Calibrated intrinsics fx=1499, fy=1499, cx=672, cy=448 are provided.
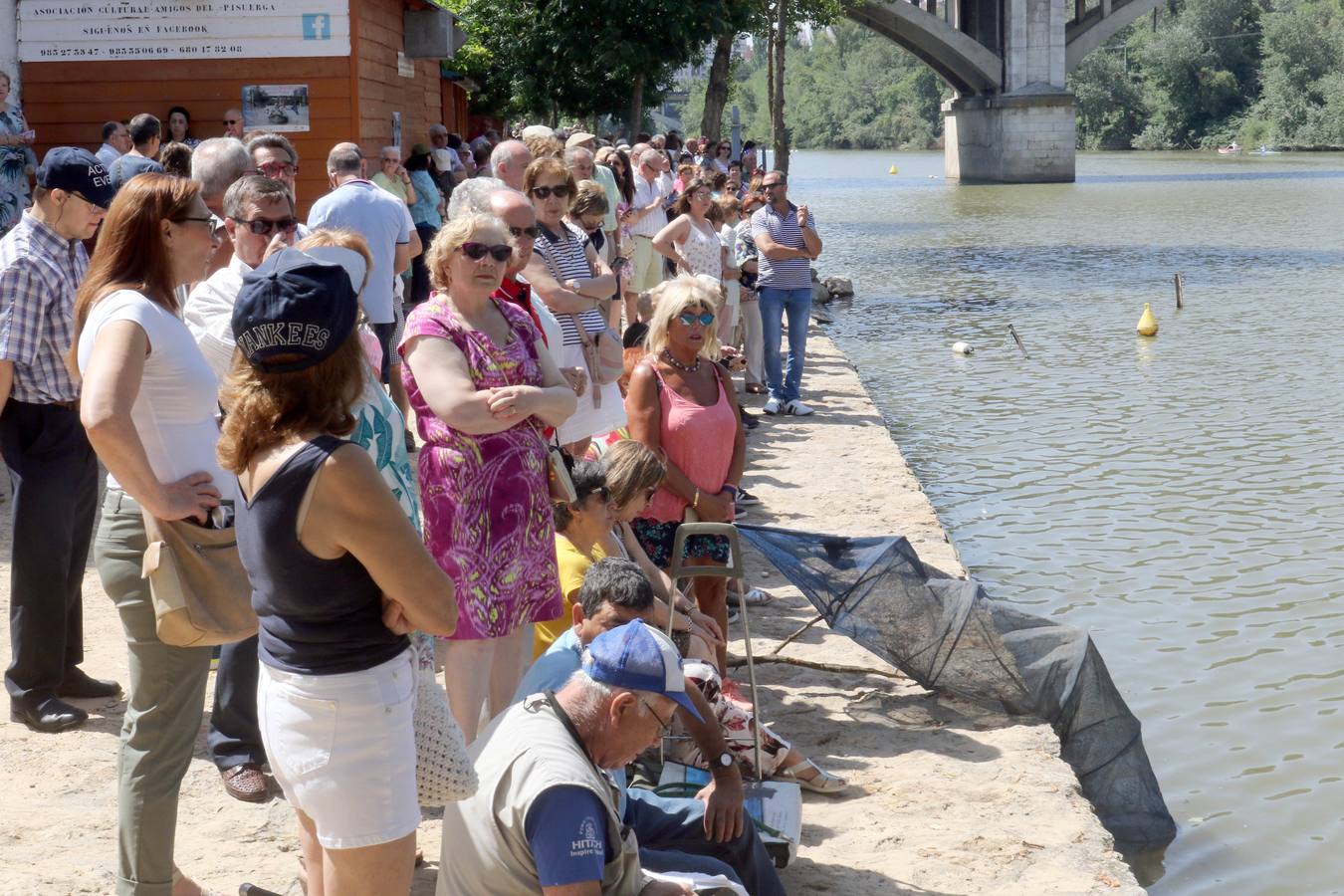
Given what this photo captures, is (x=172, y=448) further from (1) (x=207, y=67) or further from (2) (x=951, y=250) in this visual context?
(2) (x=951, y=250)

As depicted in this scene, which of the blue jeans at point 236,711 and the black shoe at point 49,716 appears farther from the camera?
the black shoe at point 49,716

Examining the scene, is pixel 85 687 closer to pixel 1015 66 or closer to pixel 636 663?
pixel 636 663

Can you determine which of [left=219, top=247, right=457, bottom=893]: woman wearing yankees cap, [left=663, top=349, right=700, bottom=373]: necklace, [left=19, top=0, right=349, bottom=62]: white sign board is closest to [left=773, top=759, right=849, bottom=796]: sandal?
[left=663, top=349, right=700, bottom=373]: necklace

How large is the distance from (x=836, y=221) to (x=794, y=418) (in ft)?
97.4

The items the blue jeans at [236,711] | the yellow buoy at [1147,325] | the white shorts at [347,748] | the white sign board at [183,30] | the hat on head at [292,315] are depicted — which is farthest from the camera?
the yellow buoy at [1147,325]

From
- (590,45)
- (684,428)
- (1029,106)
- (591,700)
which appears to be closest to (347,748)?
(591,700)

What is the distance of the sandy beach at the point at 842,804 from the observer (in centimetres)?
429

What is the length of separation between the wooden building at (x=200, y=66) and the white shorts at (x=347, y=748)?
10.8 m

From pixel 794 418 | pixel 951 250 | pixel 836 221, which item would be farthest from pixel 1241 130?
pixel 794 418

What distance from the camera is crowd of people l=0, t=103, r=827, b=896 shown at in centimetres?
271

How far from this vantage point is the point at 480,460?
4.05 m

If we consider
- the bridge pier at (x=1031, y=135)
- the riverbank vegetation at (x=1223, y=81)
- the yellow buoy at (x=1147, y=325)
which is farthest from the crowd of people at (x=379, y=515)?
the riverbank vegetation at (x=1223, y=81)

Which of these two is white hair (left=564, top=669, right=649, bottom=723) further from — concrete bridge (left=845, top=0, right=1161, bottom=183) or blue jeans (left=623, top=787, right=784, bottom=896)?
concrete bridge (left=845, top=0, right=1161, bottom=183)

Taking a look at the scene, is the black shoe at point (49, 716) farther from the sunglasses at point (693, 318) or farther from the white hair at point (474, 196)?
the sunglasses at point (693, 318)
